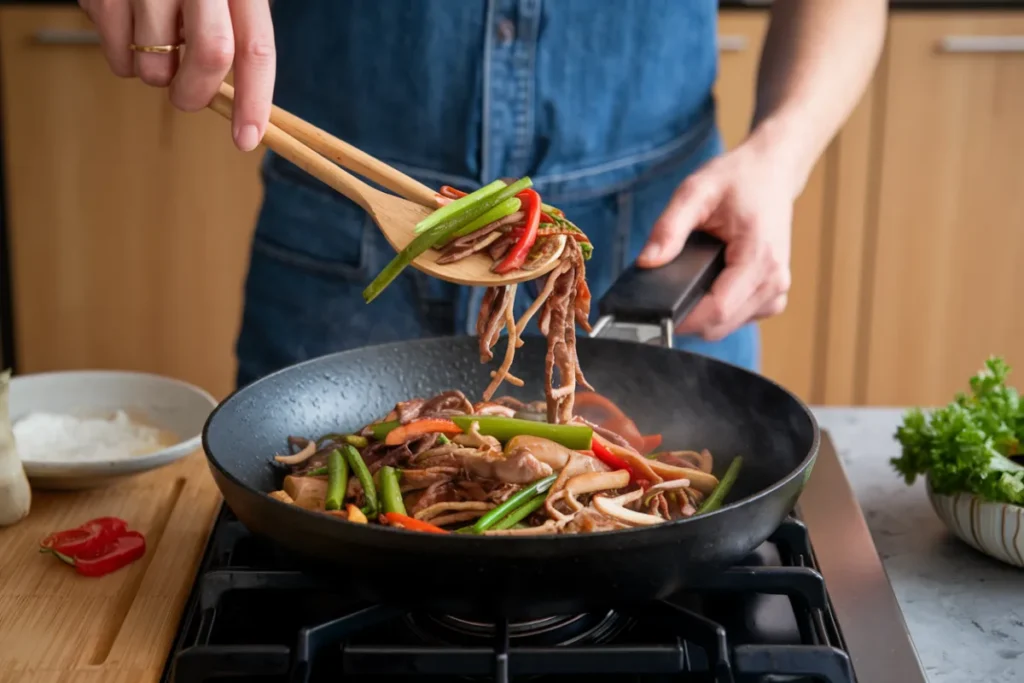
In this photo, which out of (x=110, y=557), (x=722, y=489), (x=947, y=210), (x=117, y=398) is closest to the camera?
(x=110, y=557)

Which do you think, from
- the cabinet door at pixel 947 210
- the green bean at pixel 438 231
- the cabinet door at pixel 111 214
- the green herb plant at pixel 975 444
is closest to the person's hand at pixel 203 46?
the green bean at pixel 438 231

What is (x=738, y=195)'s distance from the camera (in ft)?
4.66

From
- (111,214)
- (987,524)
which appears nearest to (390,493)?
(987,524)

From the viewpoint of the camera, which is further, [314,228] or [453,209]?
[314,228]

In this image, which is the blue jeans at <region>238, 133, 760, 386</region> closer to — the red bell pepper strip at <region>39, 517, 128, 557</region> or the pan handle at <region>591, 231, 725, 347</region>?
the pan handle at <region>591, 231, 725, 347</region>

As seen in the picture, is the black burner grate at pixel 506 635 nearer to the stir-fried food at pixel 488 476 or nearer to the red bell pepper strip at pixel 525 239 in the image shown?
the stir-fried food at pixel 488 476

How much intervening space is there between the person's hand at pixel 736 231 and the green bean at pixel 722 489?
0.70ft

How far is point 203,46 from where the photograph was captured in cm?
113

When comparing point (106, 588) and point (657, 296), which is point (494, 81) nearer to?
point (657, 296)

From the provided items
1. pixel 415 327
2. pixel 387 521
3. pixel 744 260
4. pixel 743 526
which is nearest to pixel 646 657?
pixel 743 526

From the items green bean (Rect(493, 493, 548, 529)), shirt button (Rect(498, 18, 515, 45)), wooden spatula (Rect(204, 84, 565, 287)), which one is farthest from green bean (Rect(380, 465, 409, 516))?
shirt button (Rect(498, 18, 515, 45))

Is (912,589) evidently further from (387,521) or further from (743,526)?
(387,521)

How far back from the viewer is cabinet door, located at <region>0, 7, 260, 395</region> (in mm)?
3086

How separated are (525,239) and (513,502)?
0.28m
